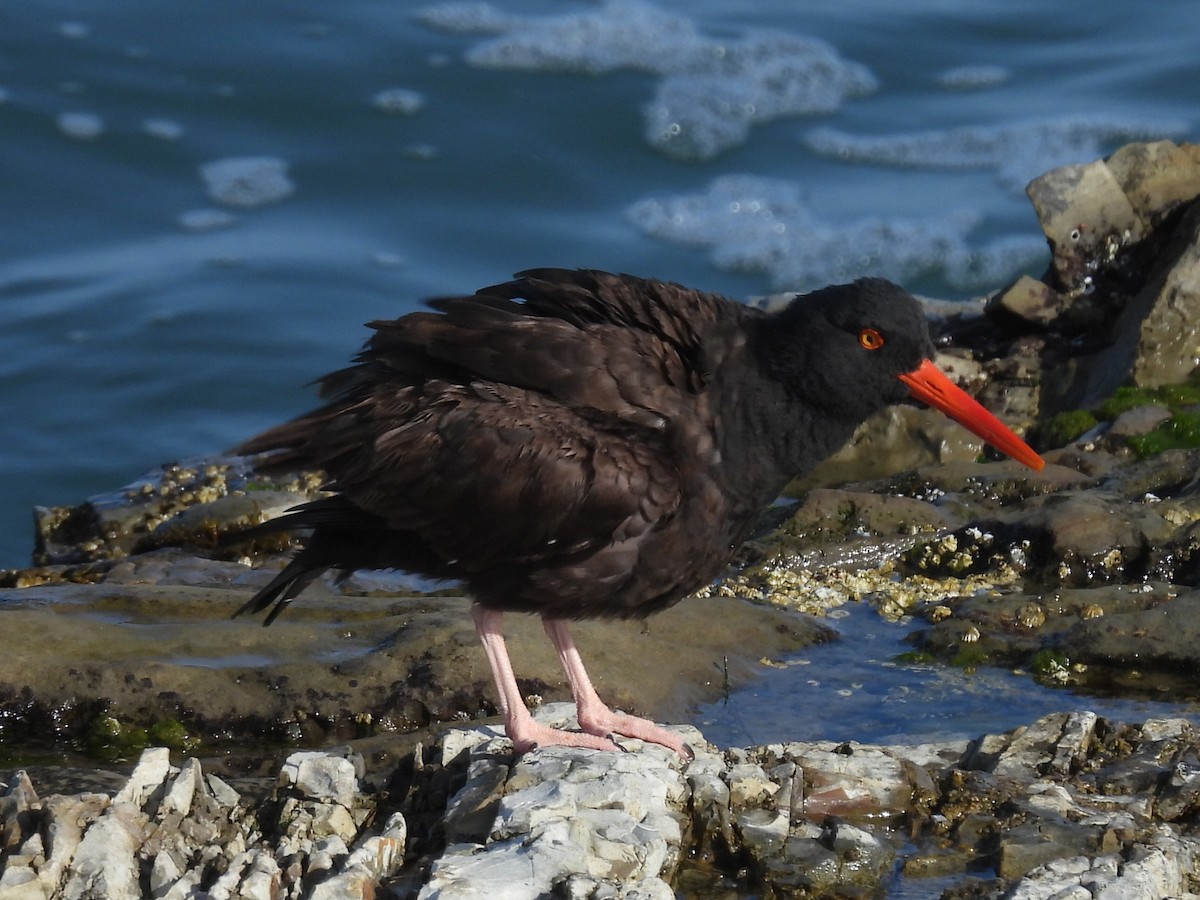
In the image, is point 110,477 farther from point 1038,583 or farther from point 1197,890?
point 1197,890

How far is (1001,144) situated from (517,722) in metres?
12.3

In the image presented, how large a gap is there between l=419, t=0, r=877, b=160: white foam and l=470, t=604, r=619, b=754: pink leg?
11.4m

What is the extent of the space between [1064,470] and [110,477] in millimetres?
7258

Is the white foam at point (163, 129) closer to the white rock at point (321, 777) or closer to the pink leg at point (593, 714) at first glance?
the pink leg at point (593, 714)

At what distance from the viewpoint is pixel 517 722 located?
4.71m

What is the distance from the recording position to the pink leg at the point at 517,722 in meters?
4.64

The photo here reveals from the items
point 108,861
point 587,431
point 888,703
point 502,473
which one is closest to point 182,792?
point 108,861

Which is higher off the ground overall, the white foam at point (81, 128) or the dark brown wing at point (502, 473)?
the dark brown wing at point (502, 473)

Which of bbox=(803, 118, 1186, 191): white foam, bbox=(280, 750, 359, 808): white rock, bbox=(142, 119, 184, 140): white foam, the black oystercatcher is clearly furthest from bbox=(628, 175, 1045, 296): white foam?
bbox=(280, 750, 359, 808): white rock

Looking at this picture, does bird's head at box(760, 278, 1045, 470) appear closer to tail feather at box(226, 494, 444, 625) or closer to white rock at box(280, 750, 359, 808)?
tail feather at box(226, 494, 444, 625)

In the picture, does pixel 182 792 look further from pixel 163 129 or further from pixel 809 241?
pixel 163 129

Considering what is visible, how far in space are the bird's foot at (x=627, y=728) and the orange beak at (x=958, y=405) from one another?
135 cm

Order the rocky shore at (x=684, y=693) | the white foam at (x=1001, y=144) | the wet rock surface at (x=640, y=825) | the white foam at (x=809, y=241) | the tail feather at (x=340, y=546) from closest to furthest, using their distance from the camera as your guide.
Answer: the wet rock surface at (x=640, y=825), the rocky shore at (x=684, y=693), the tail feather at (x=340, y=546), the white foam at (x=809, y=241), the white foam at (x=1001, y=144)

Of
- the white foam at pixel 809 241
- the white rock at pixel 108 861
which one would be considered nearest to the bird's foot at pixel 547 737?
the white rock at pixel 108 861
